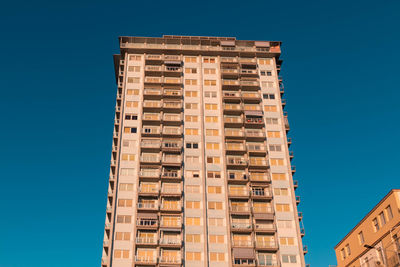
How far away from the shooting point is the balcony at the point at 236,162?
269 ft

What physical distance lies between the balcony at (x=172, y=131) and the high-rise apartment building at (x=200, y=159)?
0.19m

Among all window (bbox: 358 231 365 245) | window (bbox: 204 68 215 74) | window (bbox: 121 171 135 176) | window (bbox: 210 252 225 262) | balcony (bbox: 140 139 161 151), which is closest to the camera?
window (bbox: 358 231 365 245)

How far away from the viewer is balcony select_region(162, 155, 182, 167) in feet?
266

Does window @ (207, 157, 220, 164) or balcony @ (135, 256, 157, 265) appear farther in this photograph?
window @ (207, 157, 220, 164)

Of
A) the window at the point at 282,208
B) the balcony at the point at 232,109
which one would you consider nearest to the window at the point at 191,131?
the balcony at the point at 232,109

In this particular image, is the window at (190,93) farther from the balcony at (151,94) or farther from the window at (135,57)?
the window at (135,57)

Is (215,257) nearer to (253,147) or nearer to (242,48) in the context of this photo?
(253,147)

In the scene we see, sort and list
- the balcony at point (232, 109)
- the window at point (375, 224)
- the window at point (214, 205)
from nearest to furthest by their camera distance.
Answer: the window at point (375, 224) < the window at point (214, 205) < the balcony at point (232, 109)

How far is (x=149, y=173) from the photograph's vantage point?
3164 inches

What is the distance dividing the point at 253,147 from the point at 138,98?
79.8ft

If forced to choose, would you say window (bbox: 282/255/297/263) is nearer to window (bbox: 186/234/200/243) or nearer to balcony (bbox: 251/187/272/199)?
balcony (bbox: 251/187/272/199)

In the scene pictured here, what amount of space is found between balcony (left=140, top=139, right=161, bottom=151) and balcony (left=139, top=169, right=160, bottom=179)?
13.6ft

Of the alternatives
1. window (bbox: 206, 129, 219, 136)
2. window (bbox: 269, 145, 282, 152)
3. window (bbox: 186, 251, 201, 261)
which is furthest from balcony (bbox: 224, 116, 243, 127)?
window (bbox: 186, 251, 201, 261)

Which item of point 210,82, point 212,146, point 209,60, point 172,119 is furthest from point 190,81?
point 212,146
